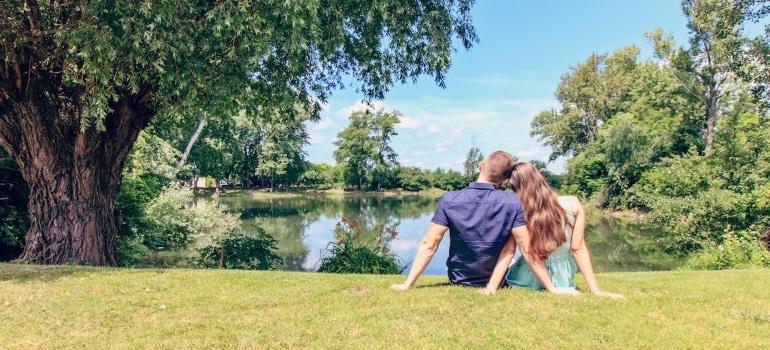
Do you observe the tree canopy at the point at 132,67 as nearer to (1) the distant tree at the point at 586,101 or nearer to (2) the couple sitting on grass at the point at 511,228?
(2) the couple sitting on grass at the point at 511,228

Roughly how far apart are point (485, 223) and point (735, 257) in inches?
396

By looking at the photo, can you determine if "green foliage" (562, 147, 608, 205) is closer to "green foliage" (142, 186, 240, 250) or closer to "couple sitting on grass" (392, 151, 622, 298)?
"green foliage" (142, 186, 240, 250)

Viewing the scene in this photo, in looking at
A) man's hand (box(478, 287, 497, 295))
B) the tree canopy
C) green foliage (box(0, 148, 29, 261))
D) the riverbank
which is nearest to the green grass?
man's hand (box(478, 287, 497, 295))

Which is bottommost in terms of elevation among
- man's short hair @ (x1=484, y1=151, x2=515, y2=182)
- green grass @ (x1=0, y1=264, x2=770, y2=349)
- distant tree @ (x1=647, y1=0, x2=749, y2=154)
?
green grass @ (x1=0, y1=264, x2=770, y2=349)

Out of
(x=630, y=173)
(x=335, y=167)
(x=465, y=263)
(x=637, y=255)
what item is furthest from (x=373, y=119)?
(x=465, y=263)

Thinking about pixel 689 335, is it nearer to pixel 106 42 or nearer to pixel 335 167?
pixel 106 42

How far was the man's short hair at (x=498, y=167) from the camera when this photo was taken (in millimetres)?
4191

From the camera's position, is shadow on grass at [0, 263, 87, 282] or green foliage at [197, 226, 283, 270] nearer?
shadow on grass at [0, 263, 87, 282]

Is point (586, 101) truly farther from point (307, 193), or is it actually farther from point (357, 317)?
point (357, 317)

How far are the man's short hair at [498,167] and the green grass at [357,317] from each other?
108cm

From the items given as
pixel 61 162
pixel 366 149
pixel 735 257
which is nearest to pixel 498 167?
pixel 61 162

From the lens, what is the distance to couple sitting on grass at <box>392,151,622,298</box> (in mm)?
4059

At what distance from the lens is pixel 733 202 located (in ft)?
45.2

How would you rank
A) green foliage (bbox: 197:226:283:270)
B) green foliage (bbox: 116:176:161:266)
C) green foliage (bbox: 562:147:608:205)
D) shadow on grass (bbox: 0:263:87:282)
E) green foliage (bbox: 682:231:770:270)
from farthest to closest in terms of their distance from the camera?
green foliage (bbox: 562:147:608:205), green foliage (bbox: 116:176:161:266), green foliage (bbox: 682:231:770:270), green foliage (bbox: 197:226:283:270), shadow on grass (bbox: 0:263:87:282)
